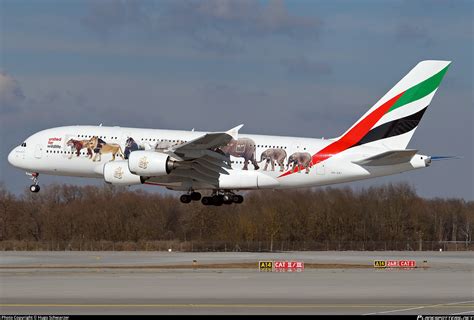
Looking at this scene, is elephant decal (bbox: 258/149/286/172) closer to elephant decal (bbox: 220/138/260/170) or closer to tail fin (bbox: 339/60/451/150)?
elephant decal (bbox: 220/138/260/170)

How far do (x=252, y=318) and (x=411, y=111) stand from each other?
33.9m

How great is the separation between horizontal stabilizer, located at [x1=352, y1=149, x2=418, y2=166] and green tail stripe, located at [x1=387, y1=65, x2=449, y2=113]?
489 cm

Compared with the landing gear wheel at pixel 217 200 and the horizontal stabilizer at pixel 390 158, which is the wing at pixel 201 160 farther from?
the horizontal stabilizer at pixel 390 158

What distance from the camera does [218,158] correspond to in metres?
58.2

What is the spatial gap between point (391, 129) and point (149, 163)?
1515 centimetres

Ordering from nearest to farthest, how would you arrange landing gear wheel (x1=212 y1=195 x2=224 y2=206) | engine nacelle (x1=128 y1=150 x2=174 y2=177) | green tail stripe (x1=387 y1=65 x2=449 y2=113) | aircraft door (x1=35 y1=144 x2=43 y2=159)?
engine nacelle (x1=128 y1=150 x2=174 y2=177), aircraft door (x1=35 y1=144 x2=43 y2=159), green tail stripe (x1=387 y1=65 x2=449 y2=113), landing gear wheel (x1=212 y1=195 x2=224 y2=206)

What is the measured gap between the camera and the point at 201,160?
5778 centimetres

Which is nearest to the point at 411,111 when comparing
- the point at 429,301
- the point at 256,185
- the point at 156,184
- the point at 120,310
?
the point at 256,185

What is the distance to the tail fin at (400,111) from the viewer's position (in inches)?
2303

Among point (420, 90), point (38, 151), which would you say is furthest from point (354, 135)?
point (38, 151)

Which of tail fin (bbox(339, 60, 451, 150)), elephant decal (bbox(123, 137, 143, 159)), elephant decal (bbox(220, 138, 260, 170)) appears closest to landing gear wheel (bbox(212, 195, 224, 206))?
elephant decal (bbox(220, 138, 260, 170))

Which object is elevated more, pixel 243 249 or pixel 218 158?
pixel 218 158

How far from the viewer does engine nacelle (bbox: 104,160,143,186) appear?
184ft

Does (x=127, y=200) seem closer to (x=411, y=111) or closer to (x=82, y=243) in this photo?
(x=82, y=243)
